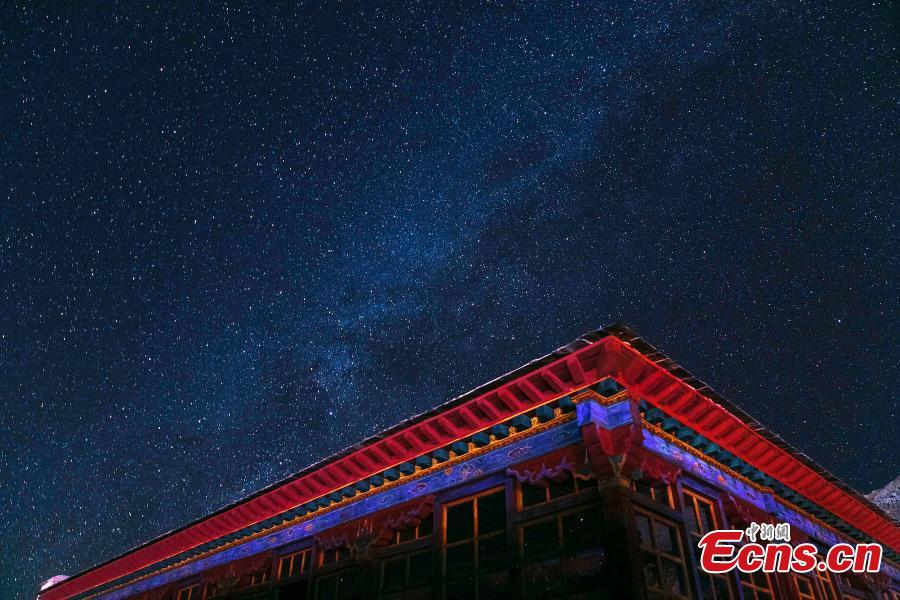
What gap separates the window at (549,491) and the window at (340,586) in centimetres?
497

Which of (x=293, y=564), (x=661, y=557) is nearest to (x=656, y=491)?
(x=661, y=557)

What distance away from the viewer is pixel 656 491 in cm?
1105

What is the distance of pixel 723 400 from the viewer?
483 inches

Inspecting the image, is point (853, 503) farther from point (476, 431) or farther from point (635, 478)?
point (476, 431)

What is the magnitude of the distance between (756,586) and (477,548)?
5585mm

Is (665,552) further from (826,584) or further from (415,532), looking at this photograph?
(826,584)

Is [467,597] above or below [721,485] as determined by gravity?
below

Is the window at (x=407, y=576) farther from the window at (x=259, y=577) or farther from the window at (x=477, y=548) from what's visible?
the window at (x=259, y=577)

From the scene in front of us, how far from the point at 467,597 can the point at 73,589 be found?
2469cm

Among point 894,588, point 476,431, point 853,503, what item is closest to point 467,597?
point 476,431

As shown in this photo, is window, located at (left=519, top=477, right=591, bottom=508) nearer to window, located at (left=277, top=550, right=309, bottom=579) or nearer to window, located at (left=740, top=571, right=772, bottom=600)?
window, located at (left=740, top=571, right=772, bottom=600)

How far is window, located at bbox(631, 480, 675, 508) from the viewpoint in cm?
1072

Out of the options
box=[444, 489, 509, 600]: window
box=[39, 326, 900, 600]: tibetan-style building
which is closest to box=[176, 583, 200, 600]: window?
box=[39, 326, 900, 600]: tibetan-style building

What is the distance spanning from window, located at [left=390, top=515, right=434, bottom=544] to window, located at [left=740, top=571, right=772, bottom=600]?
6.16m
